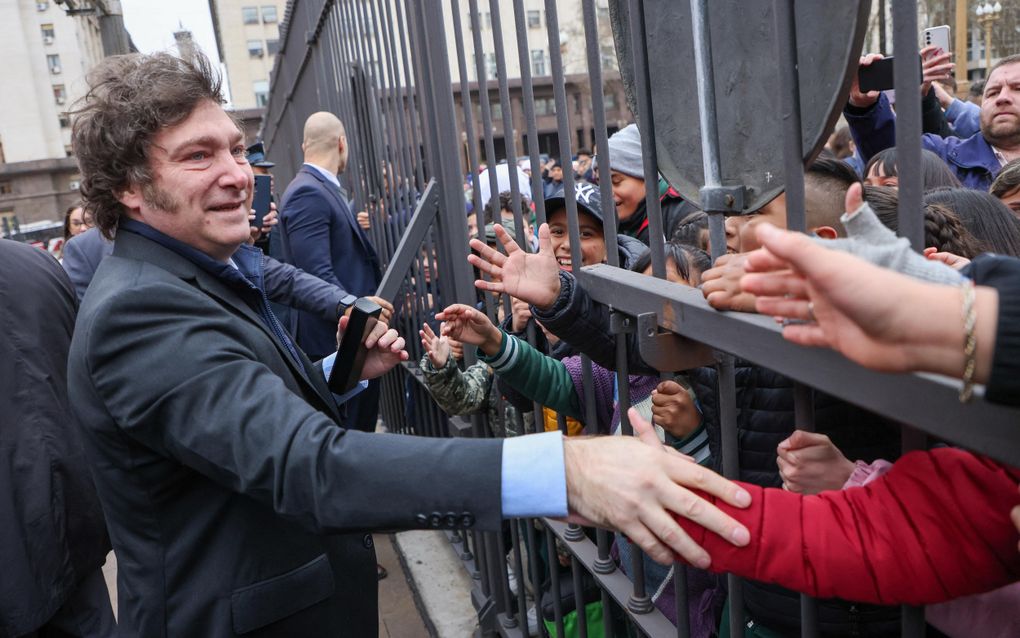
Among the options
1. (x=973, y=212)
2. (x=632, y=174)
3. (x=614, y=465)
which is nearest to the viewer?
(x=614, y=465)

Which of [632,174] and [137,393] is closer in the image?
[137,393]

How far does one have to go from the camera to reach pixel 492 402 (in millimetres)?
2955

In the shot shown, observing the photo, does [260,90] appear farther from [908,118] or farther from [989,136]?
[908,118]

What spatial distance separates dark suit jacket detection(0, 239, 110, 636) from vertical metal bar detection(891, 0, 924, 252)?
237cm

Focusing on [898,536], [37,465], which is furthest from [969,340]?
[37,465]

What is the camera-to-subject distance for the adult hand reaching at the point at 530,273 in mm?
1968

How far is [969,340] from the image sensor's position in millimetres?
833

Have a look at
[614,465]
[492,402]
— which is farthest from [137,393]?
[492,402]

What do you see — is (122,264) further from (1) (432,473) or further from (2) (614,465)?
(2) (614,465)

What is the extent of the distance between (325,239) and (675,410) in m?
3.04

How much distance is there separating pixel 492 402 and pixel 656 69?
173 cm

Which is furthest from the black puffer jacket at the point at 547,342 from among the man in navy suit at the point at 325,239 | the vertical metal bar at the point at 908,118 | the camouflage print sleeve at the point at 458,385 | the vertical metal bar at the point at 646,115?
the man in navy suit at the point at 325,239

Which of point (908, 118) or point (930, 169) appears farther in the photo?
point (930, 169)

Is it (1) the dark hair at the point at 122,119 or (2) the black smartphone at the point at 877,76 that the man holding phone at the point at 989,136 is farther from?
(1) the dark hair at the point at 122,119
